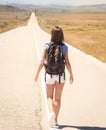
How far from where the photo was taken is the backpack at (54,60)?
21.7ft

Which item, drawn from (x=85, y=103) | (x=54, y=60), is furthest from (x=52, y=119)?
(x=85, y=103)

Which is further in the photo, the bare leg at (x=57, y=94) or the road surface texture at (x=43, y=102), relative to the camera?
the road surface texture at (x=43, y=102)

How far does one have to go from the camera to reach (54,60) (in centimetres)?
664

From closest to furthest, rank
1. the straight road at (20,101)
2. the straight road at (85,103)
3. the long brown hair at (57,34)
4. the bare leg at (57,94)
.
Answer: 1. the long brown hair at (57,34)
2. the bare leg at (57,94)
3. the straight road at (20,101)
4. the straight road at (85,103)

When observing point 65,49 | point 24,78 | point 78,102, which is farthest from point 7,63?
point 65,49

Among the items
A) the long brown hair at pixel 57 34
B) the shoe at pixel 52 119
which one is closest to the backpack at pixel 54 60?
the long brown hair at pixel 57 34

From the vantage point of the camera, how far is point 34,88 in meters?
11.8

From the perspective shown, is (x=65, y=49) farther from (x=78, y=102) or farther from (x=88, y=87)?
(x=88, y=87)

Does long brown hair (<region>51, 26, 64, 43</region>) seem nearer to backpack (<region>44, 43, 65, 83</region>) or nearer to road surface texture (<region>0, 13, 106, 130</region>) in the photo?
backpack (<region>44, 43, 65, 83</region>)

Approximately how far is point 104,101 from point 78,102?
0.62 metres

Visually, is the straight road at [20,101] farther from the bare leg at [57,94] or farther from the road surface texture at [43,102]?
the bare leg at [57,94]

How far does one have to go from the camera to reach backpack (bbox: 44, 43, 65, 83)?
21.7 feet

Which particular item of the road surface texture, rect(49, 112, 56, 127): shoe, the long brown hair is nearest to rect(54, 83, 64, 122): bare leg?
rect(49, 112, 56, 127): shoe

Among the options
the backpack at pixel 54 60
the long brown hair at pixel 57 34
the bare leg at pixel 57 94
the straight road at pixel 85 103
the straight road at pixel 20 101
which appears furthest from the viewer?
the straight road at pixel 85 103
